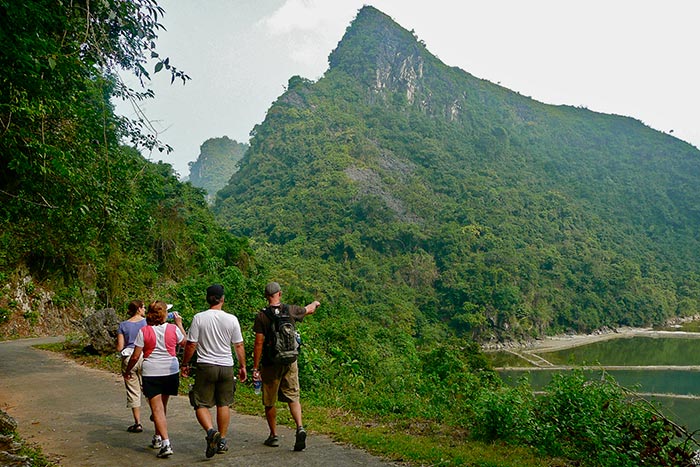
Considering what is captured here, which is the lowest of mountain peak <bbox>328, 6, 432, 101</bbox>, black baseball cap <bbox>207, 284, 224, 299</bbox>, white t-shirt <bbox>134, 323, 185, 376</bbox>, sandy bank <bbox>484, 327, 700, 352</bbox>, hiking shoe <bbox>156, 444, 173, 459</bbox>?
sandy bank <bbox>484, 327, 700, 352</bbox>

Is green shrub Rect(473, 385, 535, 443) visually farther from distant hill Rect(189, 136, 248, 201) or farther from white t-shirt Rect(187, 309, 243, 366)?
distant hill Rect(189, 136, 248, 201)

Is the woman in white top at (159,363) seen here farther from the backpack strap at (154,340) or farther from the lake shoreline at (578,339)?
the lake shoreline at (578,339)

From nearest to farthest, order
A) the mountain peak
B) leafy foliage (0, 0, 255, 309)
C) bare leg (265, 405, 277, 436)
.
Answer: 1. leafy foliage (0, 0, 255, 309)
2. bare leg (265, 405, 277, 436)
3. the mountain peak

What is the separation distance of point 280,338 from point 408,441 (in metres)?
1.97

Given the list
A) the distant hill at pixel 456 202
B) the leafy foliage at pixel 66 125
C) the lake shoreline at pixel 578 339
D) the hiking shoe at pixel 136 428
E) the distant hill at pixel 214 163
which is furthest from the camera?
the distant hill at pixel 214 163

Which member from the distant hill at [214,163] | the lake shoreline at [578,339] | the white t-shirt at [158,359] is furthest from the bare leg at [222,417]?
the distant hill at [214,163]

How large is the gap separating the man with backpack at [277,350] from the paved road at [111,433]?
1.39 feet

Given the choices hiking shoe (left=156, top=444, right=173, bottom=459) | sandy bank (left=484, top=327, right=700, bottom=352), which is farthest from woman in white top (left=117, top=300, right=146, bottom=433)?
sandy bank (left=484, top=327, right=700, bottom=352)

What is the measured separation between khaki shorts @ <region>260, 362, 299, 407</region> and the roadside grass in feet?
3.42

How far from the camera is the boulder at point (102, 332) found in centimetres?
999

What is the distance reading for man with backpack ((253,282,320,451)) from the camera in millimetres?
4387

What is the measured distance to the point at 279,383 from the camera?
14.9 ft

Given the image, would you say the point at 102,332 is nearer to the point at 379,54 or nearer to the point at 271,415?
the point at 271,415

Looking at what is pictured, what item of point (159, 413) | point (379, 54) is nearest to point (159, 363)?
point (159, 413)
